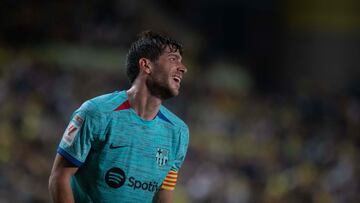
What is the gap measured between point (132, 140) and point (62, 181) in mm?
452

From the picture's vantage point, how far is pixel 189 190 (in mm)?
12023

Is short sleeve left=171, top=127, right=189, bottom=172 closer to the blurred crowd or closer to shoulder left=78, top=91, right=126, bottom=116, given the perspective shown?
shoulder left=78, top=91, right=126, bottom=116

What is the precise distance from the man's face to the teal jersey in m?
0.16

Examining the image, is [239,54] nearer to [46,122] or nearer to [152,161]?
[46,122]

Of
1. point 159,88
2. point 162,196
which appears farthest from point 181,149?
point 159,88

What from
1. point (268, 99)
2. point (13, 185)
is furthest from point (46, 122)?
point (268, 99)

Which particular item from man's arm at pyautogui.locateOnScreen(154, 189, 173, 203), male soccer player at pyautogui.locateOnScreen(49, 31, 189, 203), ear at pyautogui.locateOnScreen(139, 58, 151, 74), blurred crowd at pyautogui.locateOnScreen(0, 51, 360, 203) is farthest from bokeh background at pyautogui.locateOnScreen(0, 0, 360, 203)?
ear at pyautogui.locateOnScreen(139, 58, 151, 74)

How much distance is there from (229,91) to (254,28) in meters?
3.36

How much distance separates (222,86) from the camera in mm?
17125

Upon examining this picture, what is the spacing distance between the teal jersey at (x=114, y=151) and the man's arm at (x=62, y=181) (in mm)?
38

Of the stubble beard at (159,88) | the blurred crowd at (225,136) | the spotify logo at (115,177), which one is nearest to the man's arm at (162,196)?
the spotify logo at (115,177)

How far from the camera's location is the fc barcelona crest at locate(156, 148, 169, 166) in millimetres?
4121

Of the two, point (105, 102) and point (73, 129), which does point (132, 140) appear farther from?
point (73, 129)

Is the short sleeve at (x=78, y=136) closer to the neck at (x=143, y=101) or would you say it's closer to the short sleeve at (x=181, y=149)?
the neck at (x=143, y=101)
